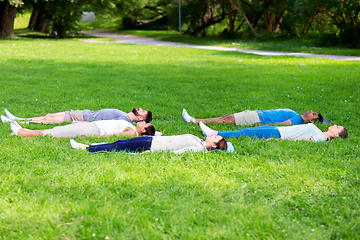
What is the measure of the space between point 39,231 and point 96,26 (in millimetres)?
61075

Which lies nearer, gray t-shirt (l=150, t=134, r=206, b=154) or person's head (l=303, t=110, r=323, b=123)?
gray t-shirt (l=150, t=134, r=206, b=154)

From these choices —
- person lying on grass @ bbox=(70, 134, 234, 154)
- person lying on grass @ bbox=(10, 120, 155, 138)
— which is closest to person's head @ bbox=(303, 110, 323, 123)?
person lying on grass @ bbox=(70, 134, 234, 154)

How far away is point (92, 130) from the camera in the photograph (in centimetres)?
544

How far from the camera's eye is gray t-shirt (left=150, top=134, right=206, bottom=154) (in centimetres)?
469

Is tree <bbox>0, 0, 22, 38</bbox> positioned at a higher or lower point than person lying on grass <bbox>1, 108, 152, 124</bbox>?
higher

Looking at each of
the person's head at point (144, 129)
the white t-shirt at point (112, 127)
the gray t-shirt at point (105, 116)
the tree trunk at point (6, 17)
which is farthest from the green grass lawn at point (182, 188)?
the tree trunk at point (6, 17)

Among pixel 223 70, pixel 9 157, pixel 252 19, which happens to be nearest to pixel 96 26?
pixel 252 19

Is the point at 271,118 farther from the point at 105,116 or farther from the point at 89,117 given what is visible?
the point at 89,117

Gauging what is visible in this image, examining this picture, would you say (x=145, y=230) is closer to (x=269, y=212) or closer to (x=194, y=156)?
(x=269, y=212)

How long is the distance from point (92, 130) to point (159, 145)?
1434 mm

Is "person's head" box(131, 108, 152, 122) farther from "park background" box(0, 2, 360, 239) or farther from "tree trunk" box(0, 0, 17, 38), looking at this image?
"tree trunk" box(0, 0, 17, 38)

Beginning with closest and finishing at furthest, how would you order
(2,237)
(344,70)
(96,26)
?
(2,237)
(344,70)
(96,26)

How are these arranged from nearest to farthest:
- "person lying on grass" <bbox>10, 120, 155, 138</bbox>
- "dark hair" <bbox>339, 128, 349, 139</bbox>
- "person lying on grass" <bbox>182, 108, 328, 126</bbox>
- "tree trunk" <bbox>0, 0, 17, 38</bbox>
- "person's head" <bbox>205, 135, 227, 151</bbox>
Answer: "person's head" <bbox>205, 135, 227, 151</bbox>
"person lying on grass" <bbox>10, 120, 155, 138</bbox>
"dark hair" <bbox>339, 128, 349, 139</bbox>
"person lying on grass" <bbox>182, 108, 328, 126</bbox>
"tree trunk" <bbox>0, 0, 17, 38</bbox>

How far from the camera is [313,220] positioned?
3158 millimetres
